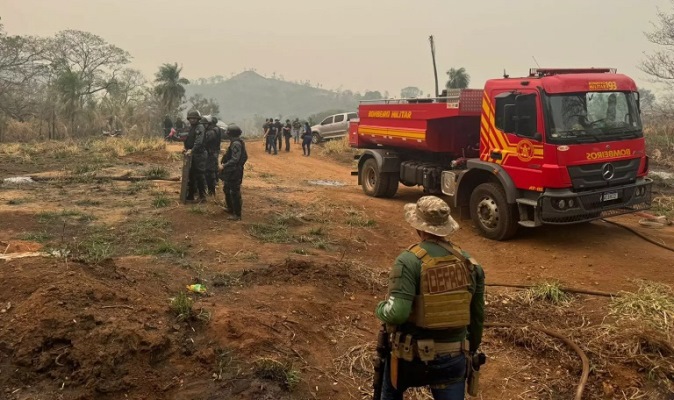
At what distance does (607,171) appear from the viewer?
7582 millimetres

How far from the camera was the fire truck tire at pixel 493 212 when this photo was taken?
8156mm

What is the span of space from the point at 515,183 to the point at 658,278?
2299 millimetres

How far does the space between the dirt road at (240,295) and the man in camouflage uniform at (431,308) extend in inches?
49.1

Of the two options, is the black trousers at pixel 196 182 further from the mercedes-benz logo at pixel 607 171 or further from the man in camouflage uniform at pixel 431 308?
the man in camouflage uniform at pixel 431 308

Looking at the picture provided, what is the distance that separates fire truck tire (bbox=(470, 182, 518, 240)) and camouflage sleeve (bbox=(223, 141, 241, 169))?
406 centimetres

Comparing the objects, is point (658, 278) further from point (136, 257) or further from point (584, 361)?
point (136, 257)

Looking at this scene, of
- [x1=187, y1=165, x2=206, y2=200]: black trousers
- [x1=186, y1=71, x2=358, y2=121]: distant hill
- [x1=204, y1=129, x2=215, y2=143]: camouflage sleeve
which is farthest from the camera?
[x1=186, y1=71, x2=358, y2=121]: distant hill

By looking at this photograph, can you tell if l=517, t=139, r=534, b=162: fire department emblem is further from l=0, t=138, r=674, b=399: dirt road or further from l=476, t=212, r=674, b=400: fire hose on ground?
l=476, t=212, r=674, b=400: fire hose on ground

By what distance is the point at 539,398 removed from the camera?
3.99 m

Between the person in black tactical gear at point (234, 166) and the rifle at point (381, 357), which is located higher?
the person in black tactical gear at point (234, 166)

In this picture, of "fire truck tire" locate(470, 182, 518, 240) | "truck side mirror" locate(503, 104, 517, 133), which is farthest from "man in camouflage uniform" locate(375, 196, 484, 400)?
"fire truck tire" locate(470, 182, 518, 240)

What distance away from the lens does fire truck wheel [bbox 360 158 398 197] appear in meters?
12.1

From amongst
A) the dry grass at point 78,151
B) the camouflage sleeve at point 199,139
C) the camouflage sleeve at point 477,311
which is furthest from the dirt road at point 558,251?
the dry grass at point 78,151

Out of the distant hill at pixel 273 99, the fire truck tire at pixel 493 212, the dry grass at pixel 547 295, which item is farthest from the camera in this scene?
the distant hill at pixel 273 99
